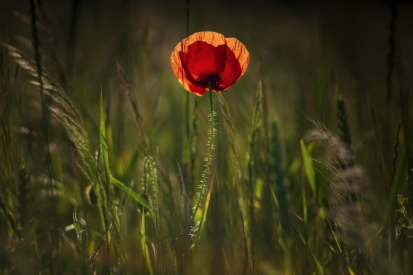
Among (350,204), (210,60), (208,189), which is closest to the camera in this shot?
(350,204)

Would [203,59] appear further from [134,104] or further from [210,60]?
[134,104]

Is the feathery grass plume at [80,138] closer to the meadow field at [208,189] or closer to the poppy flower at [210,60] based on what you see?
the meadow field at [208,189]

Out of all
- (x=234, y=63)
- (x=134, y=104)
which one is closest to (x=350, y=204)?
(x=234, y=63)

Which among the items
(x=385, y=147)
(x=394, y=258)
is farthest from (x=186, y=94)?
(x=394, y=258)

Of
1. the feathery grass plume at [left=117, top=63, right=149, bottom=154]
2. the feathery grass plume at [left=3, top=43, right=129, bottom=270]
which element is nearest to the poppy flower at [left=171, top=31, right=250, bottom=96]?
the feathery grass plume at [left=117, top=63, right=149, bottom=154]

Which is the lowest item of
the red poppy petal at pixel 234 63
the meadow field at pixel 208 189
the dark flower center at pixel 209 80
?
the meadow field at pixel 208 189

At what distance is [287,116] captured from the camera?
1997 millimetres

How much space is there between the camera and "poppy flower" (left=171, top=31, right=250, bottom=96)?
111 centimetres

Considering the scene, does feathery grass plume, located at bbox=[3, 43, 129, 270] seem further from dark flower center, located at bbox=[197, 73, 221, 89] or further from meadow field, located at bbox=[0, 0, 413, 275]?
dark flower center, located at bbox=[197, 73, 221, 89]

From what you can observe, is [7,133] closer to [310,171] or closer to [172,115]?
[310,171]

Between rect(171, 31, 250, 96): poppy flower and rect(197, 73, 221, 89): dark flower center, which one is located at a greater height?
rect(171, 31, 250, 96): poppy flower

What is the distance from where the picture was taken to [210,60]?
1.11 m

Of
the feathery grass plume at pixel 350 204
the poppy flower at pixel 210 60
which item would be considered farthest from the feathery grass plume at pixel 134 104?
the feathery grass plume at pixel 350 204

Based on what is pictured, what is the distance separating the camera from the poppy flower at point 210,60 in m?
1.11
